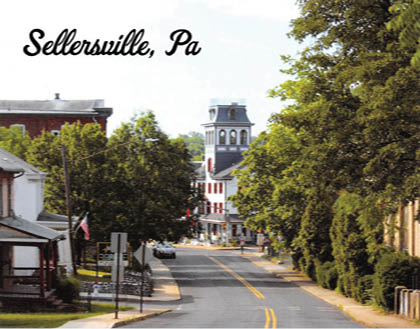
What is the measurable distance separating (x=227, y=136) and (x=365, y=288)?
76050 millimetres

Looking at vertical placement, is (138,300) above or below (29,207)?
below

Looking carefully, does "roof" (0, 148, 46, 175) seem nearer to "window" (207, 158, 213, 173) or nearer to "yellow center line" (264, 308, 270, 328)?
"yellow center line" (264, 308, 270, 328)

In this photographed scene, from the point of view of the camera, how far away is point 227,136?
113 m

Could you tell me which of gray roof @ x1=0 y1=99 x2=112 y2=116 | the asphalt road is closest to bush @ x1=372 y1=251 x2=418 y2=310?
the asphalt road

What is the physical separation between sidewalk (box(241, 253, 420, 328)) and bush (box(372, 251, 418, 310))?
0.68 metres

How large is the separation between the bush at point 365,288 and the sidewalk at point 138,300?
9.29m

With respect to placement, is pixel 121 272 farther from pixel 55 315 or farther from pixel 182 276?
pixel 182 276

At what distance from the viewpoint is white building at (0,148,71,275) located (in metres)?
44.3

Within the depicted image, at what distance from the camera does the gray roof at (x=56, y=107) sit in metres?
89.1

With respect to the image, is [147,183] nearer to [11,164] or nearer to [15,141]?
[11,164]

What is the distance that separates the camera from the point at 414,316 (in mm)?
31062

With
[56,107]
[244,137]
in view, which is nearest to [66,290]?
[56,107]

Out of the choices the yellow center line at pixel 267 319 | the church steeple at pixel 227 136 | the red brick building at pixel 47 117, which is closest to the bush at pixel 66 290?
the yellow center line at pixel 267 319

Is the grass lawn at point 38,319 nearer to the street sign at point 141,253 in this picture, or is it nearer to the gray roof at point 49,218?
the street sign at point 141,253
